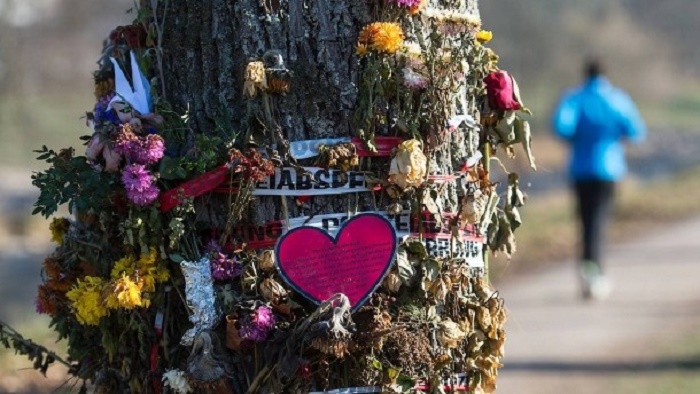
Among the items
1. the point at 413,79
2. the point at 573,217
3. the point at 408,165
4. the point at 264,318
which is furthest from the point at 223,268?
the point at 573,217

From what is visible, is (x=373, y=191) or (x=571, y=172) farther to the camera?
(x=571, y=172)

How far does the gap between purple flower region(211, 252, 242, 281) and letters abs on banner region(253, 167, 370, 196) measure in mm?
180

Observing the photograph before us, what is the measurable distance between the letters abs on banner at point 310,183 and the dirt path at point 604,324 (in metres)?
2.88

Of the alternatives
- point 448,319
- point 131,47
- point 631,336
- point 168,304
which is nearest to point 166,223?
point 168,304

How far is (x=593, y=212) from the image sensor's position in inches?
349

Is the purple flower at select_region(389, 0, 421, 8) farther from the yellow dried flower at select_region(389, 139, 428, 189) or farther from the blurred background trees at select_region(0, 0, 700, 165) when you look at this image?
the blurred background trees at select_region(0, 0, 700, 165)

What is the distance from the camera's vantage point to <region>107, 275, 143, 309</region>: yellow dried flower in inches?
102

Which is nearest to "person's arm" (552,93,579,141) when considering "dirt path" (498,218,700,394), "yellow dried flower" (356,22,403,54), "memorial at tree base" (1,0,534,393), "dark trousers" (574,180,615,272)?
"dark trousers" (574,180,615,272)

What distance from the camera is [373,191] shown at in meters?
2.64

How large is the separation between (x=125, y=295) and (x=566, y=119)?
6.73 meters

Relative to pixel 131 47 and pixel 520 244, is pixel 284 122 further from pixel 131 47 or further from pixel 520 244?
pixel 520 244

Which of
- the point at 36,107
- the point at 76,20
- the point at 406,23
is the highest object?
the point at 76,20

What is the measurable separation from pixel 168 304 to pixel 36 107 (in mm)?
20751

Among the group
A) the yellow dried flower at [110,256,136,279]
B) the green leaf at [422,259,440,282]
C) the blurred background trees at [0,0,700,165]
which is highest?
the blurred background trees at [0,0,700,165]
